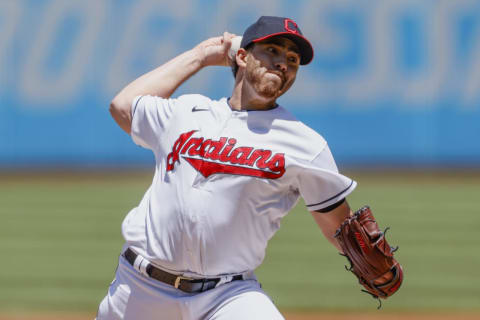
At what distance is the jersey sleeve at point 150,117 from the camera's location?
10.8 feet

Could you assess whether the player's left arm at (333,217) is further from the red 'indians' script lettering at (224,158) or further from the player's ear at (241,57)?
the player's ear at (241,57)

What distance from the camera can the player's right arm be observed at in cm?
343

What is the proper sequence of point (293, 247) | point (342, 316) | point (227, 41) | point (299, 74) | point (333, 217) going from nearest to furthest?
point (333, 217) → point (227, 41) → point (342, 316) → point (293, 247) → point (299, 74)

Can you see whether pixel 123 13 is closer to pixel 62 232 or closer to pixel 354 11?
pixel 354 11

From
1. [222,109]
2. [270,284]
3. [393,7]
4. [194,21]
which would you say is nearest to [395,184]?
[393,7]

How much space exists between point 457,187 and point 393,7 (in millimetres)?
4023

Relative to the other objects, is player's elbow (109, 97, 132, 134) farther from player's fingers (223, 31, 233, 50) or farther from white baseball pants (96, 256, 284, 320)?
white baseball pants (96, 256, 284, 320)

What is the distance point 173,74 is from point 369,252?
1.10 metres

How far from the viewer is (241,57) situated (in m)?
3.24

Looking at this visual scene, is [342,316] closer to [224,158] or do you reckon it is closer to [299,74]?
[224,158]

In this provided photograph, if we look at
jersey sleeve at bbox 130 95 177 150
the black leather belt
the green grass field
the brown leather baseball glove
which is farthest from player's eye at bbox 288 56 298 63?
the green grass field

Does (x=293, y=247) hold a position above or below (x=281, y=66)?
below

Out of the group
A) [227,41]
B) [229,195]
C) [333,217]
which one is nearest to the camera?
[229,195]

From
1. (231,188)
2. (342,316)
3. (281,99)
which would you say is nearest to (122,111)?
(231,188)
